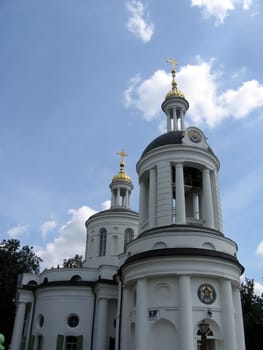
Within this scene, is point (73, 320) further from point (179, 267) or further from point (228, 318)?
point (228, 318)

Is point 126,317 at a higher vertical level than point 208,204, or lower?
lower

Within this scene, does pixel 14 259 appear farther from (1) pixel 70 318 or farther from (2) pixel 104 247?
(1) pixel 70 318

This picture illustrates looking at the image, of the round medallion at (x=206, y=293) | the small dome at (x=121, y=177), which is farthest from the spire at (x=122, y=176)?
the round medallion at (x=206, y=293)

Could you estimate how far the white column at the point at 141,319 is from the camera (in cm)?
1662

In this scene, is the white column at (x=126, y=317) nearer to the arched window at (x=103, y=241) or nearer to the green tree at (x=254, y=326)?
the arched window at (x=103, y=241)

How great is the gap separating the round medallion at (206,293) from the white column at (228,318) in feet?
1.56

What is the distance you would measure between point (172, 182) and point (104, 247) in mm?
12916

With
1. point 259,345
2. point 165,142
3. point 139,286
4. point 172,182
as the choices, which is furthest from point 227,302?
point 259,345

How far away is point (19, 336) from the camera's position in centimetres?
2689

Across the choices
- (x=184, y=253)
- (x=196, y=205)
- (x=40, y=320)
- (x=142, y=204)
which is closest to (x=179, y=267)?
(x=184, y=253)

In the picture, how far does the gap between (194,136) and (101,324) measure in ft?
44.2

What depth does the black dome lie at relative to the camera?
71.6 feet

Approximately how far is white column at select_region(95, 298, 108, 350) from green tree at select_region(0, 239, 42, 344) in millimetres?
16517

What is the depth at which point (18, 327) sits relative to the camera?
88.9 ft
